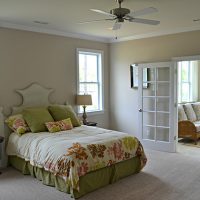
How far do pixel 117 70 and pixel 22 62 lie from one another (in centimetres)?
262

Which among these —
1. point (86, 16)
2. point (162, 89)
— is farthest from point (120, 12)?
point (162, 89)

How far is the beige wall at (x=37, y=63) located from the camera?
483 centimetres

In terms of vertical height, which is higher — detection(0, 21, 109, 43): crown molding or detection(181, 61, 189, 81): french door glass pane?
detection(0, 21, 109, 43): crown molding

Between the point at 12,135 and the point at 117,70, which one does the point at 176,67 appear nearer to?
the point at 117,70

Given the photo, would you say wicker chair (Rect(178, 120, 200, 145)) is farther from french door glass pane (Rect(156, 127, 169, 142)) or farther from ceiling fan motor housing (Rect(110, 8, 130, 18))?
ceiling fan motor housing (Rect(110, 8, 130, 18))

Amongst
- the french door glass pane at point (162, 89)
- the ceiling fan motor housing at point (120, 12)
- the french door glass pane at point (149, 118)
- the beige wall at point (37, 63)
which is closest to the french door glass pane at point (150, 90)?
A: the french door glass pane at point (162, 89)

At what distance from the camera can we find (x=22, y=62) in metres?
5.05

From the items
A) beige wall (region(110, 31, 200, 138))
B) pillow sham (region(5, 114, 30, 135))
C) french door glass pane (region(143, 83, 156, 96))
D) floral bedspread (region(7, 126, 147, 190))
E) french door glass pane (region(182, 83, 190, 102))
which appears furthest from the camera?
french door glass pane (region(182, 83, 190, 102))

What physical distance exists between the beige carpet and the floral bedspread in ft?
1.04

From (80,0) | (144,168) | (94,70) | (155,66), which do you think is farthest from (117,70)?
(80,0)

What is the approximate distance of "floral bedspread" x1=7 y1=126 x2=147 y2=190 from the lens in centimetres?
345

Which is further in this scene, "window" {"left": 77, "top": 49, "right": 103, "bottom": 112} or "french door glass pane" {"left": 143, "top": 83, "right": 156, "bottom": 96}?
"window" {"left": 77, "top": 49, "right": 103, "bottom": 112}

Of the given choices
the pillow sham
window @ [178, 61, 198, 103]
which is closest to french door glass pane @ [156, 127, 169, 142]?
window @ [178, 61, 198, 103]

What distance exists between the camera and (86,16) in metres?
4.30
